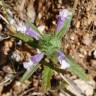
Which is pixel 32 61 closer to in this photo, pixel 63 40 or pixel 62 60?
pixel 62 60

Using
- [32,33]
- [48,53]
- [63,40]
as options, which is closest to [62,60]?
[48,53]

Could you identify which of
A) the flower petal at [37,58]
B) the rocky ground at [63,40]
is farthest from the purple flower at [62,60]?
the rocky ground at [63,40]

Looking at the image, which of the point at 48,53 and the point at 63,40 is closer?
the point at 48,53

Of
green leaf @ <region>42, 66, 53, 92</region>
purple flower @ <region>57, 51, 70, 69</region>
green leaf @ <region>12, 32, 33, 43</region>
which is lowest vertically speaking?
green leaf @ <region>42, 66, 53, 92</region>

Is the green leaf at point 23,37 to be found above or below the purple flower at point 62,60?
above

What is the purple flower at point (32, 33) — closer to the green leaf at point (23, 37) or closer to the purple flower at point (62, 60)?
the green leaf at point (23, 37)

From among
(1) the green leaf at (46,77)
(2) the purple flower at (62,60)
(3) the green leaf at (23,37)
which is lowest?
(1) the green leaf at (46,77)

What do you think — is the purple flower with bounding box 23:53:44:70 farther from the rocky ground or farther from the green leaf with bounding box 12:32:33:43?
the rocky ground

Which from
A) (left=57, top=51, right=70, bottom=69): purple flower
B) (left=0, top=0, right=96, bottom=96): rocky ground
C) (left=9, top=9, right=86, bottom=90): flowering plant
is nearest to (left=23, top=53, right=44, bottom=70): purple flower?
(left=9, top=9, right=86, bottom=90): flowering plant

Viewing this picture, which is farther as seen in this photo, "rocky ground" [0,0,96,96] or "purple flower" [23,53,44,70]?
"rocky ground" [0,0,96,96]

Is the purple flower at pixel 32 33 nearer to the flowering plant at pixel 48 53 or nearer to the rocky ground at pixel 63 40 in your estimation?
the flowering plant at pixel 48 53

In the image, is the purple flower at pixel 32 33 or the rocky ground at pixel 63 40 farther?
the rocky ground at pixel 63 40

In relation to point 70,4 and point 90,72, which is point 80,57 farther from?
point 70,4
